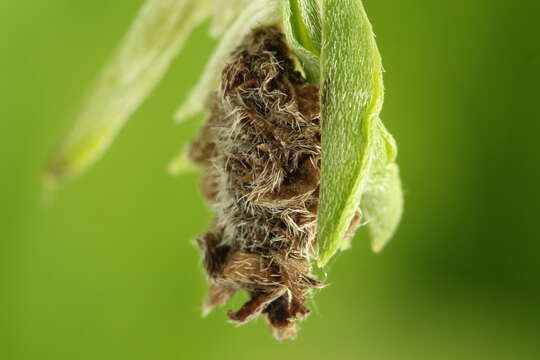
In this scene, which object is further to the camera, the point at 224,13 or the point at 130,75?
the point at 130,75

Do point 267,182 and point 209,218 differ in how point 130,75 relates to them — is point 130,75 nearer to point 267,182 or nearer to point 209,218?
point 267,182

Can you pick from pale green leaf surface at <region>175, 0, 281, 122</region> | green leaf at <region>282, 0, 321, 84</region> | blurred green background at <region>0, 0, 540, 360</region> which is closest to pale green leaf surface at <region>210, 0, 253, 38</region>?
pale green leaf surface at <region>175, 0, 281, 122</region>

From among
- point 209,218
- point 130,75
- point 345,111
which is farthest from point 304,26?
point 209,218

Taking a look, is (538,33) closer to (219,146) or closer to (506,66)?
(506,66)

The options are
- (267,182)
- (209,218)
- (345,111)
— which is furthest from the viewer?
(209,218)

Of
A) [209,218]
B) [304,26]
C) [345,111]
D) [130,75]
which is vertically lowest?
[345,111]

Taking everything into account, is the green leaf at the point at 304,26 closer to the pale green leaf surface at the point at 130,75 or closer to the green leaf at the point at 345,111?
the green leaf at the point at 345,111

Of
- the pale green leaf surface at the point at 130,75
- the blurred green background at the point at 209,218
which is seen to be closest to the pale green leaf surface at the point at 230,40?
the pale green leaf surface at the point at 130,75
